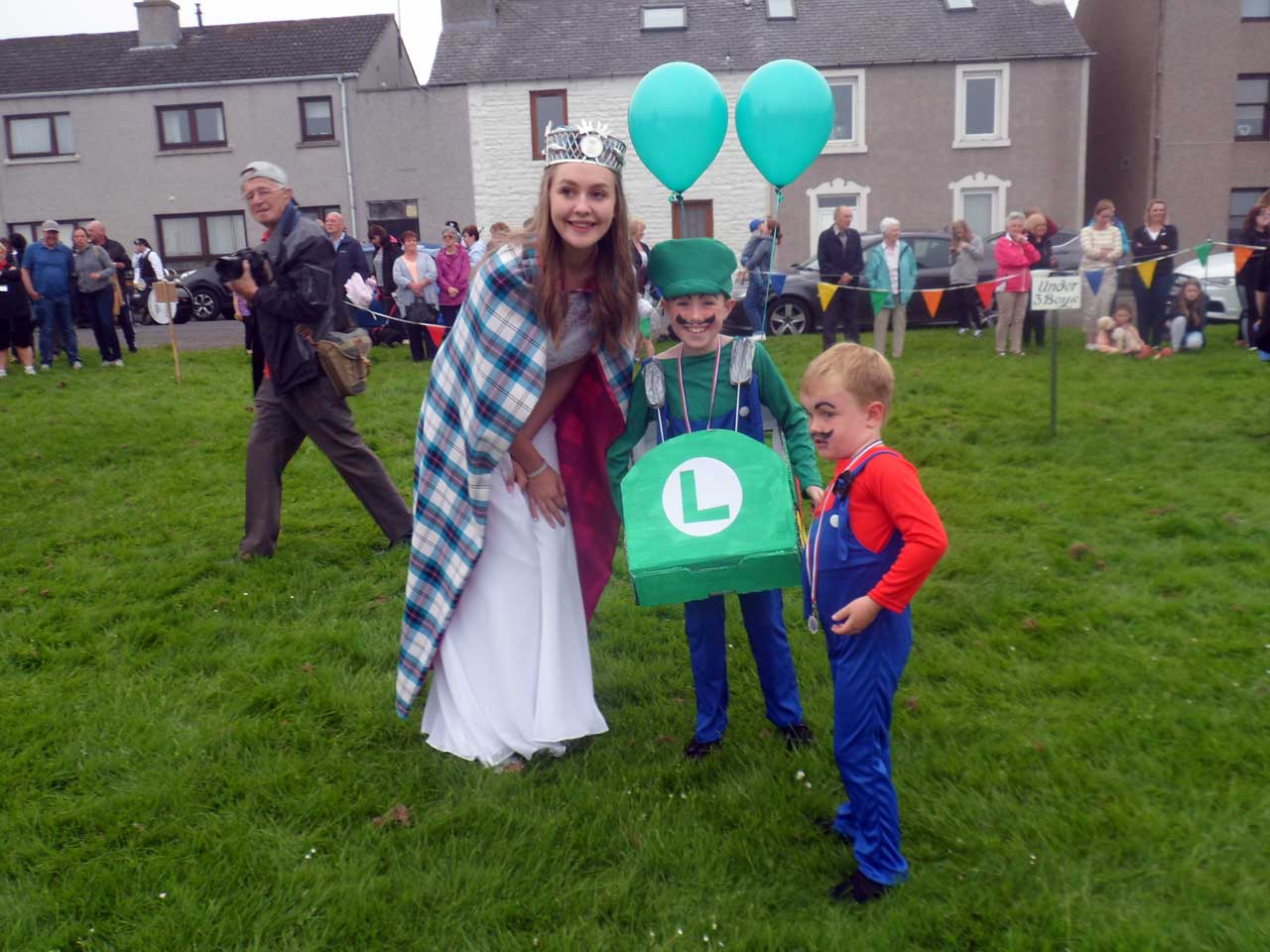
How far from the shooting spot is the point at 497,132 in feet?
84.4

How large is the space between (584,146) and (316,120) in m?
26.4

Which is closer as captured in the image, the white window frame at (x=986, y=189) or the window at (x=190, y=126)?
the white window frame at (x=986, y=189)

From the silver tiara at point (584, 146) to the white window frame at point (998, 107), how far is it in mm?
24412

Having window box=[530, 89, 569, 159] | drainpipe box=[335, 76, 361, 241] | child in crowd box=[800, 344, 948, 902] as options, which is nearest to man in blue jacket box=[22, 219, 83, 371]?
child in crowd box=[800, 344, 948, 902]

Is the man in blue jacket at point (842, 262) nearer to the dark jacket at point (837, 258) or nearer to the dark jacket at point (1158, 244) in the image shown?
the dark jacket at point (837, 258)

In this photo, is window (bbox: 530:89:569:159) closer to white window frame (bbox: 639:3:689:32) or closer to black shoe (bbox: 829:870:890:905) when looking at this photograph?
white window frame (bbox: 639:3:689:32)

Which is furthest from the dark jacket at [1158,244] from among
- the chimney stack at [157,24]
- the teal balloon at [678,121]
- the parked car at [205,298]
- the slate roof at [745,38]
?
the chimney stack at [157,24]

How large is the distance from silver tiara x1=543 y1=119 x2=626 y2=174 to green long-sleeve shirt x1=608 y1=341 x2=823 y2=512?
0.66 m

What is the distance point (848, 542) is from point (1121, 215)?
29.9 m

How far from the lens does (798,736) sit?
3707 mm

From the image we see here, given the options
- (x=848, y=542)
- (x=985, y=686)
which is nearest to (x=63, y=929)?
(x=848, y=542)

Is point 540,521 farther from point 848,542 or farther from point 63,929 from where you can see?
point 63,929

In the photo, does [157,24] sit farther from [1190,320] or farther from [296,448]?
[296,448]

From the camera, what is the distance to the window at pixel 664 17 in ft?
86.6
